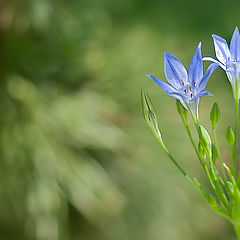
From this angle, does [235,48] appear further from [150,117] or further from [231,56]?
[150,117]

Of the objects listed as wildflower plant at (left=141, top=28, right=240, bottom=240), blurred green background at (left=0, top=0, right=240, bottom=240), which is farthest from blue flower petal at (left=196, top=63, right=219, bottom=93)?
blurred green background at (left=0, top=0, right=240, bottom=240)

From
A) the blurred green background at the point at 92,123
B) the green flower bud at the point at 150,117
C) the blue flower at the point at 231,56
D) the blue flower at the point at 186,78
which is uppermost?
the blue flower at the point at 231,56

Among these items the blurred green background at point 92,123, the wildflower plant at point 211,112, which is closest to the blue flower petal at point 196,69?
the wildflower plant at point 211,112

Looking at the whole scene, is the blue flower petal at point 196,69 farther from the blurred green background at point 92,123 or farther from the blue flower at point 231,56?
the blurred green background at point 92,123

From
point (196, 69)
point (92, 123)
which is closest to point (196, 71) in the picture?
point (196, 69)

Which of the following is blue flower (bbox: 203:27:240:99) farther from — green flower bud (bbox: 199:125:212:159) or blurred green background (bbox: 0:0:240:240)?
blurred green background (bbox: 0:0:240:240)
